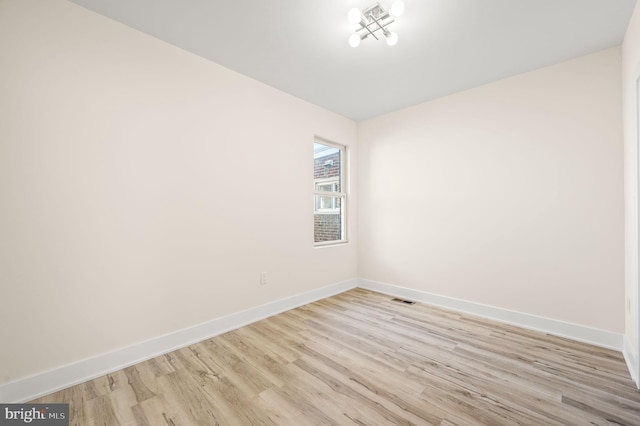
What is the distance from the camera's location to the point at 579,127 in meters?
2.33

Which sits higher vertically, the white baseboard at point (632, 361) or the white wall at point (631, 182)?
the white wall at point (631, 182)

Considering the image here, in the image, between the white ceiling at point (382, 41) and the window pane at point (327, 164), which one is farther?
the window pane at point (327, 164)

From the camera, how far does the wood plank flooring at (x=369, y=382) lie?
1.46 meters

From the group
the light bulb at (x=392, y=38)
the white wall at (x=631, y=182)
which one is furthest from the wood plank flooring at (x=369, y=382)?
the light bulb at (x=392, y=38)

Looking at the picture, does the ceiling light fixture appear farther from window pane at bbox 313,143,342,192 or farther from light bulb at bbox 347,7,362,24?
window pane at bbox 313,143,342,192

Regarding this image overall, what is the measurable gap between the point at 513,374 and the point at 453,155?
7.47 ft

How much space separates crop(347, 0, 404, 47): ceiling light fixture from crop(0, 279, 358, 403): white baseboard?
2.75m

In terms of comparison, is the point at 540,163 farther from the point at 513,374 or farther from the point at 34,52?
the point at 34,52

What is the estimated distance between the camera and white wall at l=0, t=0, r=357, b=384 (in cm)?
159

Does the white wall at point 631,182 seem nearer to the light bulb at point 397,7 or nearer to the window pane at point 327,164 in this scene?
the light bulb at point 397,7

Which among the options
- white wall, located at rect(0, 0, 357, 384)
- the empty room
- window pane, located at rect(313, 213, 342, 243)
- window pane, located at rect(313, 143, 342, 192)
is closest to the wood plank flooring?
the empty room

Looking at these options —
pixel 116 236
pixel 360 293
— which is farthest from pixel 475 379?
pixel 116 236

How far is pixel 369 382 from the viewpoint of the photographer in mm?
1751

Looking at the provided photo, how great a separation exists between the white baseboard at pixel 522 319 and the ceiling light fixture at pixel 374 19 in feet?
9.43
